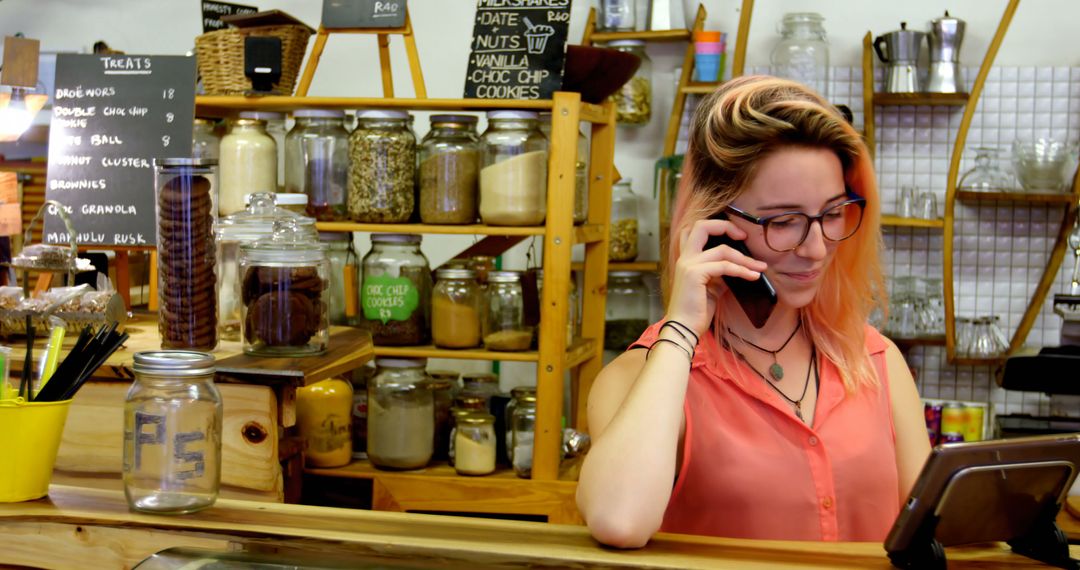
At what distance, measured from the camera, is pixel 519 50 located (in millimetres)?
3576

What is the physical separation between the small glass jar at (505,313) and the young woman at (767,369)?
167 cm

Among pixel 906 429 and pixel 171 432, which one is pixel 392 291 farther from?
pixel 171 432

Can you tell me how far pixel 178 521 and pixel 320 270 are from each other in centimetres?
69

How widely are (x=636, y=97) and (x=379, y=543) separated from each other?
3.32 metres

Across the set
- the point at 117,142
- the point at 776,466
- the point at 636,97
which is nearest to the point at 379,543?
the point at 776,466

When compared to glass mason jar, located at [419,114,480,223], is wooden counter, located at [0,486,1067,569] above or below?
below

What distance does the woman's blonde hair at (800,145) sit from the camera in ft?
5.89

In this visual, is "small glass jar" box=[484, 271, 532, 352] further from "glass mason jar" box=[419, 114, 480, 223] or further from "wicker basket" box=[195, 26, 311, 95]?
"wicker basket" box=[195, 26, 311, 95]

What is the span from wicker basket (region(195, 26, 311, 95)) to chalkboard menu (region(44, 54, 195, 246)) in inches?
27.5

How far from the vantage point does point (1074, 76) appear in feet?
14.4

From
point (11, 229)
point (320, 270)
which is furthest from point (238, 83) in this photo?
point (320, 270)

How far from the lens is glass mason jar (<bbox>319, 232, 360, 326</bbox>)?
3.68 metres

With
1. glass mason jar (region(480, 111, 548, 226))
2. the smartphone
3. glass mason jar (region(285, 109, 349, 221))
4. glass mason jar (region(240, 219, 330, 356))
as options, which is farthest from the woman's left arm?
glass mason jar (region(285, 109, 349, 221))

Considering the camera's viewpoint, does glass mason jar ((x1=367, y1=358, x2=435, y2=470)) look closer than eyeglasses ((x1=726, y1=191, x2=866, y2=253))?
No
